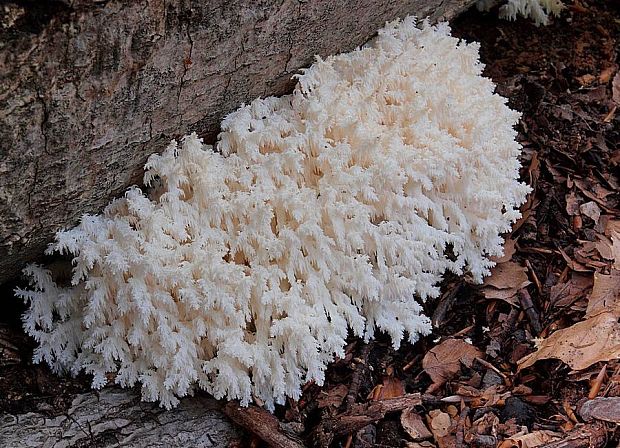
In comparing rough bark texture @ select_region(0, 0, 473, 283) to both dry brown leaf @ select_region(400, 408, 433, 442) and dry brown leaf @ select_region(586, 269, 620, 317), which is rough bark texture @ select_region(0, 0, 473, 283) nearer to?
dry brown leaf @ select_region(400, 408, 433, 442)

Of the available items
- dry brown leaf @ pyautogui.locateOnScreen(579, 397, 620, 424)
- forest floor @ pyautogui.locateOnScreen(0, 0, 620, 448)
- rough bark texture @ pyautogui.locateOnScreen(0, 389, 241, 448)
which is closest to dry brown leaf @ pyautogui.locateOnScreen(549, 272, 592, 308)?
forest floor @ pyautogui.locateOnScreen(0, 0, 620, 448)

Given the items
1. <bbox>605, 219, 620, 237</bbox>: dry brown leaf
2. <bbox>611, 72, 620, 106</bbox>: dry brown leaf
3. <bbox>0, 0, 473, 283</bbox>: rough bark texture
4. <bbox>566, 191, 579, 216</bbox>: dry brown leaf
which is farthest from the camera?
<bbox>611, 72, 620, 106</bbox>: dry brown leaf

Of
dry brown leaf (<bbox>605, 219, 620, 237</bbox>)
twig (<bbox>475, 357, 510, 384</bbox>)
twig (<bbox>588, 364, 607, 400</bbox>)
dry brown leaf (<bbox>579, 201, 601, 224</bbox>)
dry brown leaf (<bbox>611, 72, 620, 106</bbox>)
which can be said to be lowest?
twig (<bbox>588, 364, 607, 400</bbox>)

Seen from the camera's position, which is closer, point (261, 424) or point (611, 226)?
point (261, 424)

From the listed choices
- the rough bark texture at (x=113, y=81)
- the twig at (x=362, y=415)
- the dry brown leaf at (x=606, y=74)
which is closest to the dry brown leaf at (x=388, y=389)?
the twig at (x=362, y=415)

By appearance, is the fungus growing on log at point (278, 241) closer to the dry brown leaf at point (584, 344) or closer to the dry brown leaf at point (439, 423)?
the dry brown leaf at point (439, 423)

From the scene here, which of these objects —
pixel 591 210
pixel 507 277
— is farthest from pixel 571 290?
pixel 591 210

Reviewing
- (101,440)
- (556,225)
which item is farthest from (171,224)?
(556,225)

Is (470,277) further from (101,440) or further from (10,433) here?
(10,433)

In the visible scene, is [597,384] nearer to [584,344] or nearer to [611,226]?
[584,344]
